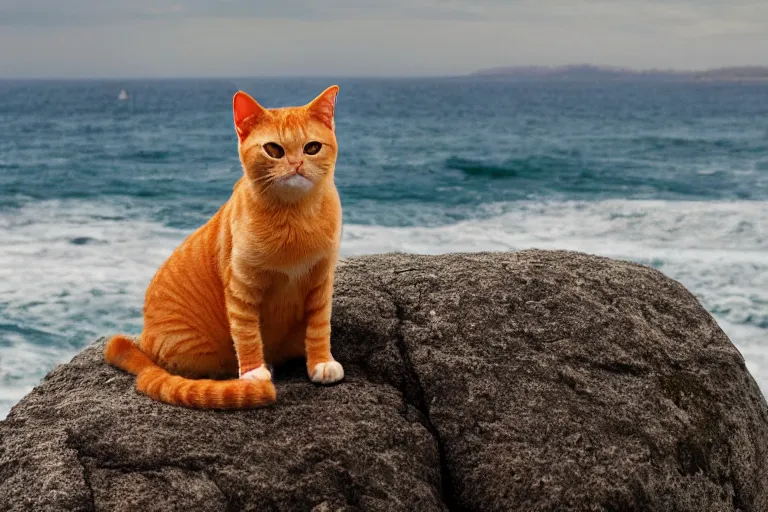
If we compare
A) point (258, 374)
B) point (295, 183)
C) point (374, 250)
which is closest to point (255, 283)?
point (258, 374)

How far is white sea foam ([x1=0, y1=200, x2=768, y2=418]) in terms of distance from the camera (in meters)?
8.89

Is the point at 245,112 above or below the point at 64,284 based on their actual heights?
above

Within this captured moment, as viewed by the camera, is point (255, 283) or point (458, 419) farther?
point (458, 419)

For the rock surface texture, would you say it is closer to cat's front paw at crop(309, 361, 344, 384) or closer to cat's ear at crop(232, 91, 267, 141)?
cat's front paw at crop(309, 361, 344, 384)

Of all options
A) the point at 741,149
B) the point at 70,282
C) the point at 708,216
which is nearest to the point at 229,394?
the point at 70,282

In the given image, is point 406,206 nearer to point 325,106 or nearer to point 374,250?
point 374,250

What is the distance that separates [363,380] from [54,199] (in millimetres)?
16027

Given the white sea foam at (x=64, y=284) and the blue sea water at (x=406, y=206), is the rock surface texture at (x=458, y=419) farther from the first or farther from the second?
the white sea foam at (x=64, y=284)

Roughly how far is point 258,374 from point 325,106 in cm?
111

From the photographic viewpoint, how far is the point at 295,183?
9.98 ft

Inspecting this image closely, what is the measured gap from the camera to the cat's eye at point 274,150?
9.93ft

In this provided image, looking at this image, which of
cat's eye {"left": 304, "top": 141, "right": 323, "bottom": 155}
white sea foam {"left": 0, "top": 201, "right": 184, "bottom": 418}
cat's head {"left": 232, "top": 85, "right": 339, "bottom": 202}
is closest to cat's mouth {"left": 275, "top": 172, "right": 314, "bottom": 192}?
cat's head {"left": 232, "top": 85, "right": 339, "bottom": 202}

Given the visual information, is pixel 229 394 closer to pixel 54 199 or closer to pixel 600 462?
pixel 600 462

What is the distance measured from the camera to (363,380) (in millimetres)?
3617
